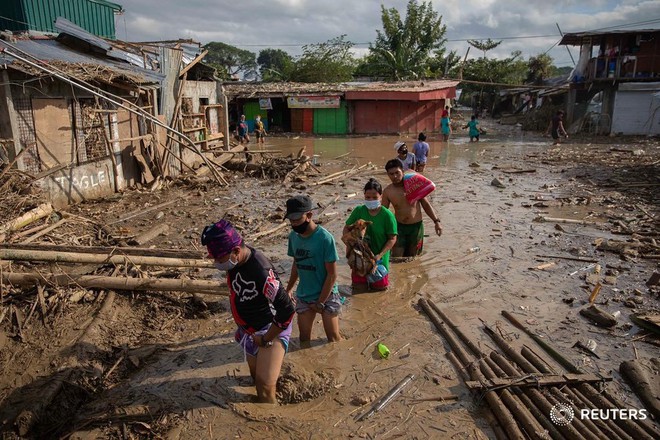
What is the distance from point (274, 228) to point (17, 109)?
5478 millimetres

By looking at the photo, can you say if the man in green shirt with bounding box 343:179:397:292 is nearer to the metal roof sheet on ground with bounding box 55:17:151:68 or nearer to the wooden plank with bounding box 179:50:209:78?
the metal roof sheet on ground with bounding box 55:17:151:68

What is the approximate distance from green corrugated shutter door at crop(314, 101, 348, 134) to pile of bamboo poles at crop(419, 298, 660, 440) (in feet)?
89.2

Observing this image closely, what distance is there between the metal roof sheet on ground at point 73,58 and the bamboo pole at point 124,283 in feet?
22.1

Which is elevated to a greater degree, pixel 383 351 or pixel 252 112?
pixel 252 112

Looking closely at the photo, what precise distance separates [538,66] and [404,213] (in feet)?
142

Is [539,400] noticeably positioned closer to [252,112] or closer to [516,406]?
[516,406]

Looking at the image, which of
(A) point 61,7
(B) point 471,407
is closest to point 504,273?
(B) point 471,407

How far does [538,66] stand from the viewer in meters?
42.7

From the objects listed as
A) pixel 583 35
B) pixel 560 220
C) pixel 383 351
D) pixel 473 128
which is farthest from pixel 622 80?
pixel 383 351

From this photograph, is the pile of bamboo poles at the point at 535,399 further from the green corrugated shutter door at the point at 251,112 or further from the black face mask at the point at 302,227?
the green corrugated shutter door at the point at 251,112

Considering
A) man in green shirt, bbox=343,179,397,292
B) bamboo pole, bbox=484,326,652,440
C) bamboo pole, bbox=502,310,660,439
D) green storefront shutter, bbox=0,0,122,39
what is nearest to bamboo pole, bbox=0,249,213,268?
man in green shirt, bbox=343,179,397,292

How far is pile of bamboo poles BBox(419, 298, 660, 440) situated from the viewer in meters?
3.22

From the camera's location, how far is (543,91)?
109ft

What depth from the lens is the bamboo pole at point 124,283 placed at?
4.90m
